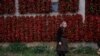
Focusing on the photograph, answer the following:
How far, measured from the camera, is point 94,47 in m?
22.3

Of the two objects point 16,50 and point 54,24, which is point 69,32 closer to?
point 54,24

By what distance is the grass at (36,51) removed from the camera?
21156 millimetres

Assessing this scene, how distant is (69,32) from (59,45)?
177 inches

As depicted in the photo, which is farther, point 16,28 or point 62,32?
point 16,28

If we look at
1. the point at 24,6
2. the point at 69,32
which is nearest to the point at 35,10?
the point at 24,6

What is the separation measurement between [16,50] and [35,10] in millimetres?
2261

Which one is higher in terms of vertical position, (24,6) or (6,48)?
(24,6)

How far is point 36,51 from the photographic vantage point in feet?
71.4

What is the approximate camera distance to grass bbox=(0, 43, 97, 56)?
21156mm

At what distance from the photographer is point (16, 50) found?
870 inches

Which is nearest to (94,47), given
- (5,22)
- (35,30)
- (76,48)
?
(76,48)

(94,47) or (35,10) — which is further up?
(35,10)

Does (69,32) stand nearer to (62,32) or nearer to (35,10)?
(35,10)

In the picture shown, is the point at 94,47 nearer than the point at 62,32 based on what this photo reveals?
No
